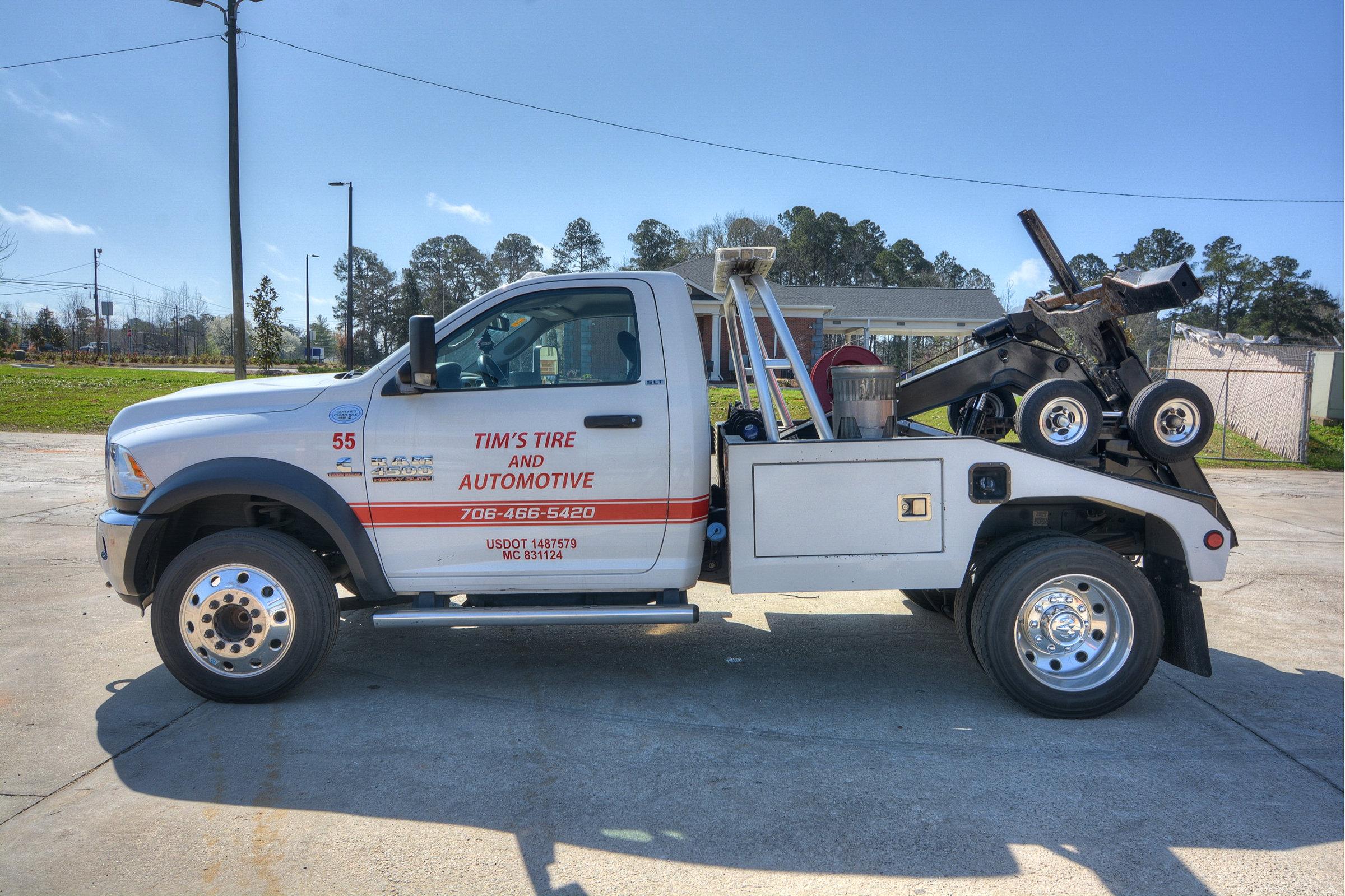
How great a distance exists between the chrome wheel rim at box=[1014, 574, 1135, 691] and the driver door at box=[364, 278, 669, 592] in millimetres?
1951

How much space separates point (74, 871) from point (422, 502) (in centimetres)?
204

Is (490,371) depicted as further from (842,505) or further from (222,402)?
(842,505)

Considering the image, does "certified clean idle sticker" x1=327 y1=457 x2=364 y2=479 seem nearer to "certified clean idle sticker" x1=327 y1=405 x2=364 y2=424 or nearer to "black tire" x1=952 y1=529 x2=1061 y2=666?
"certified clean idle sticker" x1=327 y1=405 x2=364 y2=424

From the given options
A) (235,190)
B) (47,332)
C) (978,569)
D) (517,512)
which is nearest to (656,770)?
(517,512)

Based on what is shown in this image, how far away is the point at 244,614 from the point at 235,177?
1190 cm

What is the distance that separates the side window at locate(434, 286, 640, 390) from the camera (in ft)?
15.3

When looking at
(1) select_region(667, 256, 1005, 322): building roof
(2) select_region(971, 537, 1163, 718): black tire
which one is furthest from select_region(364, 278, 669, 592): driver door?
(1) select_region(667, 256, 1005, 322): building roof

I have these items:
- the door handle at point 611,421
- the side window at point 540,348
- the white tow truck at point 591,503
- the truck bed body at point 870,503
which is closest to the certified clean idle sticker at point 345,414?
the white tow truck at point 591,503

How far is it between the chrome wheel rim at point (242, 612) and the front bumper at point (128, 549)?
0.34 m

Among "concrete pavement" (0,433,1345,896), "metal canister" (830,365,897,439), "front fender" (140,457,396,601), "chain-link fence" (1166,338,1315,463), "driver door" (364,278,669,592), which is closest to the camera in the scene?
"concrete pavement" (0,433,1345,896)

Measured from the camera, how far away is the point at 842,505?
4508 millimetres

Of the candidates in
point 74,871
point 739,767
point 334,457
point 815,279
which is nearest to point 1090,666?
point 739,767

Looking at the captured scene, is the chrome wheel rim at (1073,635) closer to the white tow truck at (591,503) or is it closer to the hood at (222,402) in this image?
the white tow truck at (591,503)

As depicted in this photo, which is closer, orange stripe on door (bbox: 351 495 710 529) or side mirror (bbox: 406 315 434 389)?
side mirror (bbox: 406 315 434 389)
